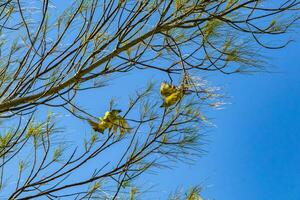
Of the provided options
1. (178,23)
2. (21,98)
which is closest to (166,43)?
(178,23)

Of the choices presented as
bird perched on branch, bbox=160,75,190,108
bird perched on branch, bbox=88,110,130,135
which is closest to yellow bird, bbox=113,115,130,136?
bird perched on branch, bbox=88,110,130,135

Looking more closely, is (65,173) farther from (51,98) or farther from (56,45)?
(56,45)

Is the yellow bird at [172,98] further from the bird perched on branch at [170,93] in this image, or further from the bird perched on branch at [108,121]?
the bird perched on branch at [108,121]

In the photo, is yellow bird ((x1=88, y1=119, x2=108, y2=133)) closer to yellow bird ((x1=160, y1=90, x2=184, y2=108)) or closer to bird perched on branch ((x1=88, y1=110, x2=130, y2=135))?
bird perched on branch ((x1=88, y1=110, x2=130, y2=135))

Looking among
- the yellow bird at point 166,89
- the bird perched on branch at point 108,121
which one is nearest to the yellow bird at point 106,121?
the bird perched on branch at point 108,121

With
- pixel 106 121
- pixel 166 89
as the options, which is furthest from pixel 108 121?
pixel 166 89

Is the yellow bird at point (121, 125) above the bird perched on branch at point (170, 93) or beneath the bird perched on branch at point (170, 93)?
beneath

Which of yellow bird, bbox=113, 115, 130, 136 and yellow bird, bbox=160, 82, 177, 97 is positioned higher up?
yellow bird, bbox=160, 82, 177, 97

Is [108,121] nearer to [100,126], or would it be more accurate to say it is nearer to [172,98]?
[100,126]

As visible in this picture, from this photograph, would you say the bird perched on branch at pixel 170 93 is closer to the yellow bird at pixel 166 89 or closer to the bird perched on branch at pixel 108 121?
the yellow bird at pixel 166 89

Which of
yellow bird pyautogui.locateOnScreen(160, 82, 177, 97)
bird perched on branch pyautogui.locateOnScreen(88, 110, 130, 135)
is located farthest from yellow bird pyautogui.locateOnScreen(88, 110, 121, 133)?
yellow bird pyautogui.locateOnScreen(160, 82, 177, 97)

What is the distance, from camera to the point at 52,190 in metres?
1.14

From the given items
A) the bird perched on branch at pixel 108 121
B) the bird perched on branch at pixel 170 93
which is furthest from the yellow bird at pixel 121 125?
the bird perched on branch at pixel 170 93

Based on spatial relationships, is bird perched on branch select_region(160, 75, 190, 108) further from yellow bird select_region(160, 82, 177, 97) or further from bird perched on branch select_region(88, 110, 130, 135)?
bird perched on branch select_region(88, 110, 130, 135)
